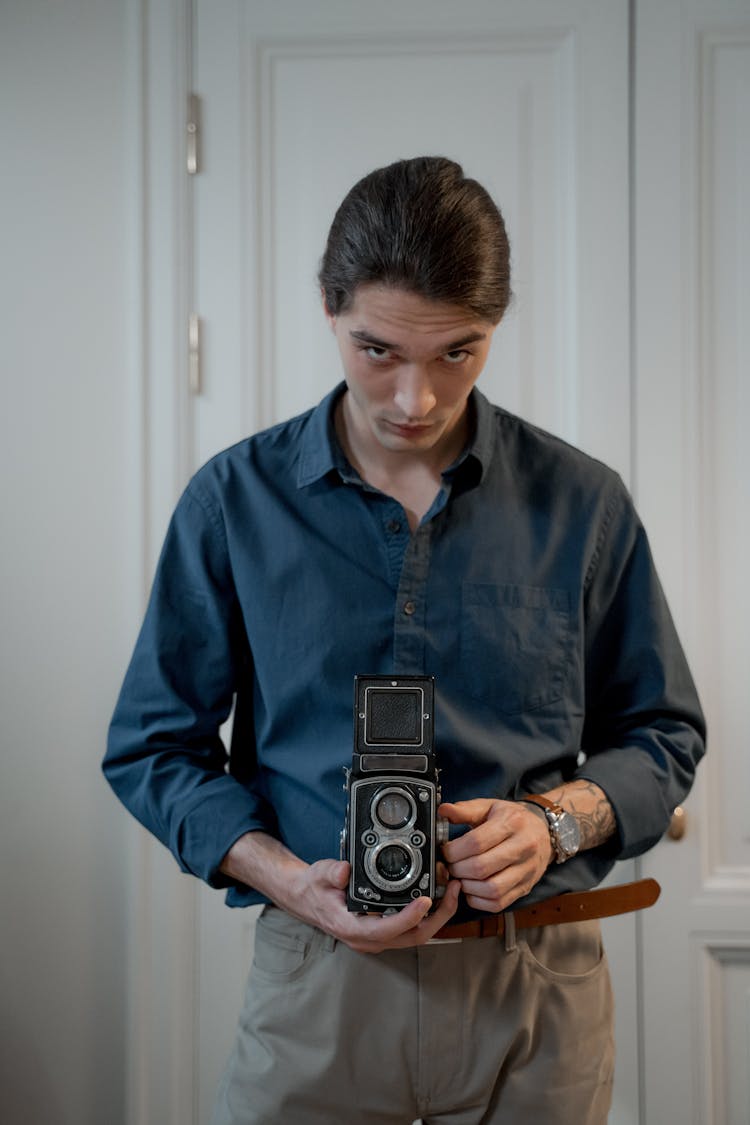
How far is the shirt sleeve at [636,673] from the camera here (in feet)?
4.14

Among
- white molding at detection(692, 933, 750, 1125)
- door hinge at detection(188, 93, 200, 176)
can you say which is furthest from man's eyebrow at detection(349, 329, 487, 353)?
white molding at detection(692, 933, 750, 1125)

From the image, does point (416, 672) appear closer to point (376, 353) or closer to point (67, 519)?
point (376, 353)

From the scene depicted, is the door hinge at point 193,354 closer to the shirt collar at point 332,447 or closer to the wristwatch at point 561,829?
the shirt collar at point 332,447

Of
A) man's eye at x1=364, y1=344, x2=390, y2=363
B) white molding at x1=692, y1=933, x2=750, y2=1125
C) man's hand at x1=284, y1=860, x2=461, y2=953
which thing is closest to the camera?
man's hand at x1=284, y1=860, x2=461, y2=953

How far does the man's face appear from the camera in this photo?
1.11 m

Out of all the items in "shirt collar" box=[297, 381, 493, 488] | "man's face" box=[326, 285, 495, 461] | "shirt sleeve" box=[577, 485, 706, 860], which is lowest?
"shirt sleeve" box=[577, 485, 706, 860]

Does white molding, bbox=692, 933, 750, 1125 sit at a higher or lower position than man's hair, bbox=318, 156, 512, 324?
lower

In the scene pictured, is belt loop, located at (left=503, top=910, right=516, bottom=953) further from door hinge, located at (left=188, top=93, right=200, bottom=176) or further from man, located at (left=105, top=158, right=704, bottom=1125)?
door hinge, located at (left=188, top=93, right=200, bottom=176)

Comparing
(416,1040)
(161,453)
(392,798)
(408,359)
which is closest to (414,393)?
(408,359)

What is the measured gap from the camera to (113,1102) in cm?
204

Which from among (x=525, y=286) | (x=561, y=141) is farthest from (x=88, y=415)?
(x=561, y=141)

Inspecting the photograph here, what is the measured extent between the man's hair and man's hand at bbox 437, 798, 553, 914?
48cm

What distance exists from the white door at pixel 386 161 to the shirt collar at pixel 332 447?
2.49 feet

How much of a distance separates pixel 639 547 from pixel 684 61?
43.9 inches
